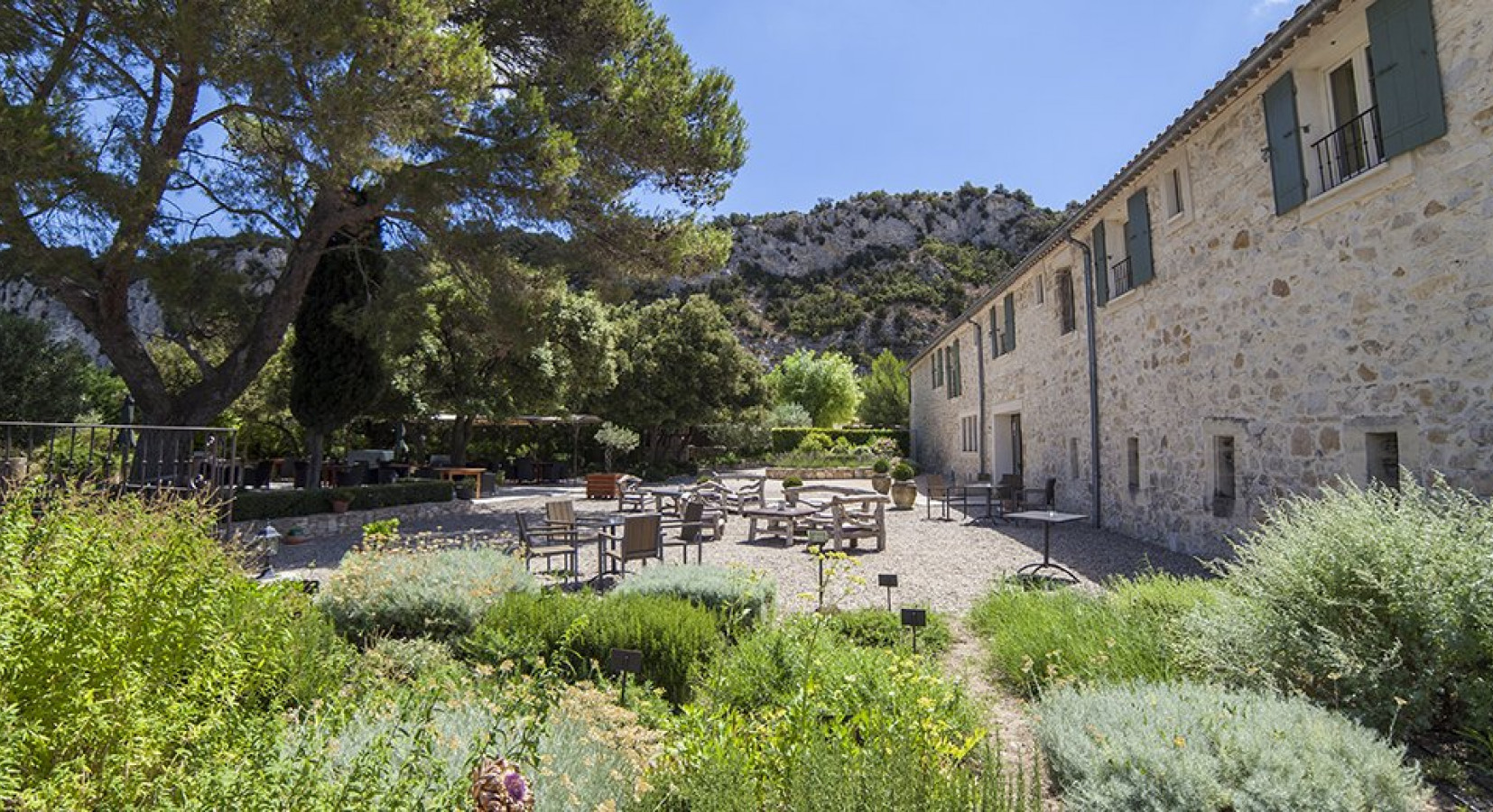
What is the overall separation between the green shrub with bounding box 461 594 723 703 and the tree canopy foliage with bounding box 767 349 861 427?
36260mm

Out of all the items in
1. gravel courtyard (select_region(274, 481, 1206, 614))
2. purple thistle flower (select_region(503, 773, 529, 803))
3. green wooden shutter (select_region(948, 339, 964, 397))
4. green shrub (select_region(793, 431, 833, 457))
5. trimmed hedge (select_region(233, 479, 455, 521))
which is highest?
green wooden shutter (select_region(948, 339, 964, 397))

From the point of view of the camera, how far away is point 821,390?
4147 cm

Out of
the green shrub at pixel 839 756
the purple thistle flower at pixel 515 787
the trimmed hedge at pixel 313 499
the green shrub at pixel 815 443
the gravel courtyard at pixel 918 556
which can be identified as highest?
the green shrub at pixel 815 443

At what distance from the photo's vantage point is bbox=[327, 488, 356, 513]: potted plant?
12.3m

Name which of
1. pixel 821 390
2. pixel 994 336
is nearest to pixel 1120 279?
pixel 994 336

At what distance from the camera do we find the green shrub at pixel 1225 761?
2328mm

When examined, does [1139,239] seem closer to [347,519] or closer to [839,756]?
[839,756]

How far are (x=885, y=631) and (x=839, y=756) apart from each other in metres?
3.21

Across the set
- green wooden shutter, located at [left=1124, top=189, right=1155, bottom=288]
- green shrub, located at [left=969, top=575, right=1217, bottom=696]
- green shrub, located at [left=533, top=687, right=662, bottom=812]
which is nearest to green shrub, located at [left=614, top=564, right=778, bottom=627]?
green shrub, located at [left=969, top=575, right=1217, bottom=696]

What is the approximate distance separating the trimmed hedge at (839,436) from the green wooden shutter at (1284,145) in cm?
2582

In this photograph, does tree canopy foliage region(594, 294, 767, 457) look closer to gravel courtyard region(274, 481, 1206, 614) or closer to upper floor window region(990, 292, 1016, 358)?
upper floor window region(990, 292, 1016, 358)

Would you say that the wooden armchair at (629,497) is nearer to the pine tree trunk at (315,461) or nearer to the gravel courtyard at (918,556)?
the gravel courtyard at (918,556)

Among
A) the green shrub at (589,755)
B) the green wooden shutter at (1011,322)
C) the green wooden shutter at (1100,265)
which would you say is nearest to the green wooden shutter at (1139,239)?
the green wooden shutter at (1100,265)

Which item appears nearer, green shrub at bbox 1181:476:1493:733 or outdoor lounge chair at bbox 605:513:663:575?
green shrub at bbox 1181:476:1493:733
